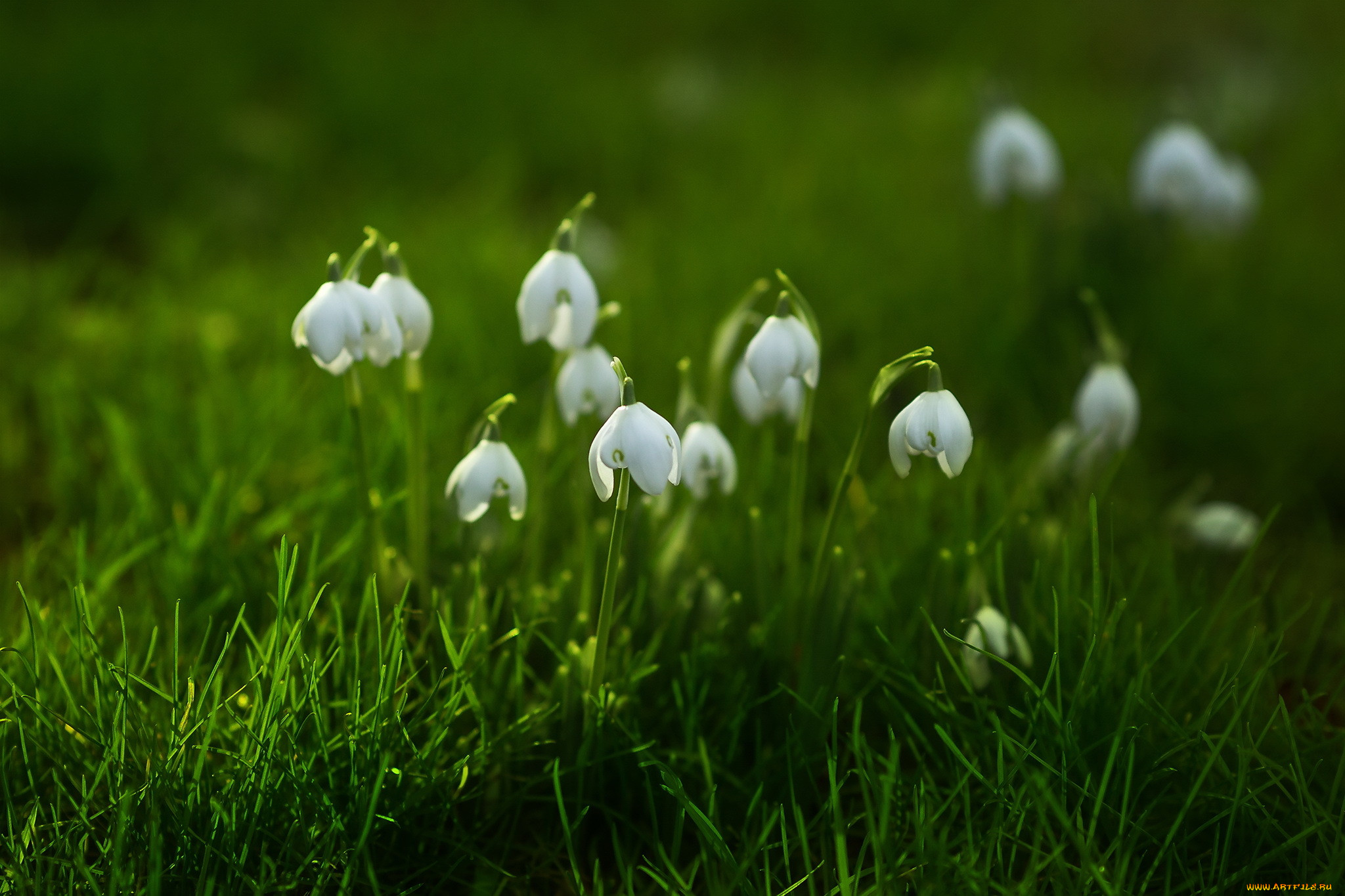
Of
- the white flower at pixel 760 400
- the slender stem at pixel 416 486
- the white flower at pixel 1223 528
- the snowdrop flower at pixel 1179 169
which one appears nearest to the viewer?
the slender stem at pixel 416 486

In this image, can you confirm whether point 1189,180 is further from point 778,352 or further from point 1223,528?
point 778,352

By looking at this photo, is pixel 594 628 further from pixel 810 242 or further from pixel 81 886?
pixel 810 242

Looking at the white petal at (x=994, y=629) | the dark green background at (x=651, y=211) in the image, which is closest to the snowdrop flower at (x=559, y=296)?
the dark green background at (x=651, y=211)

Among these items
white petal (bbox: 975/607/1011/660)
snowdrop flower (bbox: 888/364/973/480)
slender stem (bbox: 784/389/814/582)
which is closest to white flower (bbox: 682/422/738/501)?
slender stem (bbox: 784/389/814/582)

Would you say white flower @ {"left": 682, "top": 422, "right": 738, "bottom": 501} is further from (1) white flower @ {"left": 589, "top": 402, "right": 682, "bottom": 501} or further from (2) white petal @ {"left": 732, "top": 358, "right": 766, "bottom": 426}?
(1) white flower @ {"left": 589, "top": 402, "right": 682, "bottom": 501}

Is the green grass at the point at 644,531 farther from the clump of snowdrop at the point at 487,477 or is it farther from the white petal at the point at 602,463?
the white petal at the point at 602,463

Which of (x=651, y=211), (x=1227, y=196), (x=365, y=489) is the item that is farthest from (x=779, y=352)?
(x=651, y=211)
